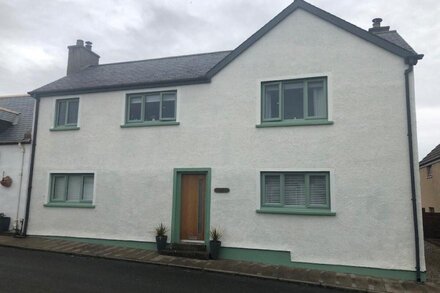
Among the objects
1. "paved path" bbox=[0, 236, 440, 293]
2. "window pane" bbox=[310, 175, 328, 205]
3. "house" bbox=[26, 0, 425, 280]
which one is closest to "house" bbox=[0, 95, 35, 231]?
"house" bbox=[26, 0, 425, 280]

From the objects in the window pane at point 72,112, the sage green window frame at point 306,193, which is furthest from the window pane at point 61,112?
the sage green window frame at point 306,193

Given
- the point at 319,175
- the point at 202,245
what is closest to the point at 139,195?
the point at 202,245

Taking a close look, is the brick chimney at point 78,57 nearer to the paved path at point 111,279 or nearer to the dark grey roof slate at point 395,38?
the paved path at point 111,279

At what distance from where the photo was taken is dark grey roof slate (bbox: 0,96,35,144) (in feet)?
51.1

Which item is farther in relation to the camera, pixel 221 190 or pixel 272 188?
pixel 221 190

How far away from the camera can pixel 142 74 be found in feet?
47.7

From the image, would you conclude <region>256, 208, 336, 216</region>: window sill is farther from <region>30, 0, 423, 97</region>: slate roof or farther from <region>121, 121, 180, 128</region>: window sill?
<region>30, 0, 423, 97</region>: slate roof

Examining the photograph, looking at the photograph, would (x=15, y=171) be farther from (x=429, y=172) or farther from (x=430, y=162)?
(x=429, y=172)

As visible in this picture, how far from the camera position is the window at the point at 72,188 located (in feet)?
45.4

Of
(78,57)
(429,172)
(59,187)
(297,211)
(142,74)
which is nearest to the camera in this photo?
(297,211)

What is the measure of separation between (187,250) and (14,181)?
793cm

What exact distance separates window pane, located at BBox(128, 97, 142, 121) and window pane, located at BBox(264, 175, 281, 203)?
5153mm

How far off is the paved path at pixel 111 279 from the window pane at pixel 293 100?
4956 millimetres

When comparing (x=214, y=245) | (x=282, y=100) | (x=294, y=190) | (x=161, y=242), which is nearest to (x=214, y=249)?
(x=214, y=245)
